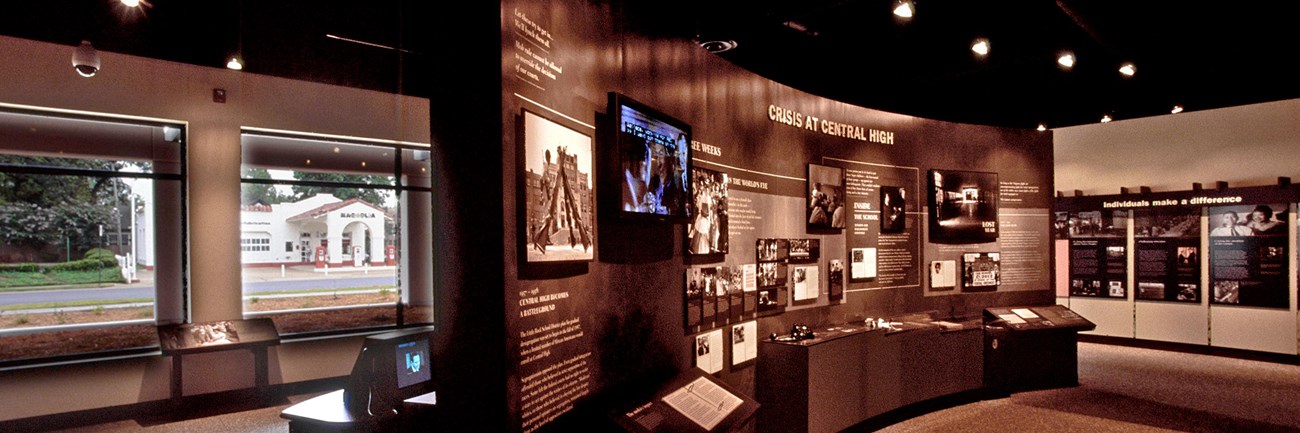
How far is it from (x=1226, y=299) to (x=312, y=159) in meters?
11.7

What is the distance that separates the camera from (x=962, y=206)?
6.49 m

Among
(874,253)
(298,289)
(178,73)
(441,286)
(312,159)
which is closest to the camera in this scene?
(441,286)

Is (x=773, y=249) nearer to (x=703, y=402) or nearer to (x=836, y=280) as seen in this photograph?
(x=836, y=280)

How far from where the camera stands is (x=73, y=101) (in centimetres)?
590

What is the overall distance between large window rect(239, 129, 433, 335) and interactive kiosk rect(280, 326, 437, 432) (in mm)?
4151

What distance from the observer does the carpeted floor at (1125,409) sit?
5.36 meters

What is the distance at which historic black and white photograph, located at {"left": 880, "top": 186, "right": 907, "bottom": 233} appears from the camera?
589cm

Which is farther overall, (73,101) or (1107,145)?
(1107,145)

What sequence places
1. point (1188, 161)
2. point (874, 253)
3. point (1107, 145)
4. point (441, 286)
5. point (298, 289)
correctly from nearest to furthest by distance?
point (441, 286) → point (874, 253) → point (1188, 161) → point (1107, 145) → point (298, 289)

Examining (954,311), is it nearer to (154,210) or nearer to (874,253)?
(874,253)

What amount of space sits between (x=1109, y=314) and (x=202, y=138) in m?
11.8

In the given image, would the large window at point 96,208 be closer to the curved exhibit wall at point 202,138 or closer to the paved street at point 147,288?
the paved street at point 147,288

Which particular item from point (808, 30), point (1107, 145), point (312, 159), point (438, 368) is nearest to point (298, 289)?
point (312, 159)

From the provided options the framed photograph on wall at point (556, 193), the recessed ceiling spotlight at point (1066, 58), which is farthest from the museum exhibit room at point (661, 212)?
the recessed ceiling spotlight at point (1066, 58)
